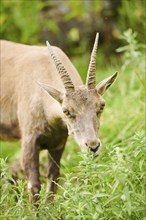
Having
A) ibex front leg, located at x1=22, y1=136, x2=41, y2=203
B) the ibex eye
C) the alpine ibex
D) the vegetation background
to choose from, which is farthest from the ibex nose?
ibex front leg, located at x1=22, y1=136, x2=41, y2=203

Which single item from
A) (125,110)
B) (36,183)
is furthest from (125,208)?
(125,110)

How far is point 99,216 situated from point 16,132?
241 cm

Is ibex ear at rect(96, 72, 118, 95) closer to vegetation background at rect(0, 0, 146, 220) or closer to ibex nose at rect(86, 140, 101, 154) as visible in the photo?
vegetation background at rect(0, 0, 146, 220)

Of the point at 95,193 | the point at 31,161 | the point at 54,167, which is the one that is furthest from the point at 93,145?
the point at 54,167

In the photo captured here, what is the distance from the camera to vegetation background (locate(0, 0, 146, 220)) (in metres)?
5.02

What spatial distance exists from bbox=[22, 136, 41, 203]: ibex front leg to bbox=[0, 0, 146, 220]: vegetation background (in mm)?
198

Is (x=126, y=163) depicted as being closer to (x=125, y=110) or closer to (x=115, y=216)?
(x=115, y=216)

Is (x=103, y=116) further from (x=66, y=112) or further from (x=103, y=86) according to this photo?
(x=66, y=112)

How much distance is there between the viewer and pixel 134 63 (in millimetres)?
8031

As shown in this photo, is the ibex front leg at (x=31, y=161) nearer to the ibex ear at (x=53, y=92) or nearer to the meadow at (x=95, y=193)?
the ibex ear at (x=53, y=92)

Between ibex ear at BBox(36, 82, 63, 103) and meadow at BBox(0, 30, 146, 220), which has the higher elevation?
ibex ear at BBox(36, 82, 63, 103)

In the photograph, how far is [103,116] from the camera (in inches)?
380

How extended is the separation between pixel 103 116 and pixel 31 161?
122 inches

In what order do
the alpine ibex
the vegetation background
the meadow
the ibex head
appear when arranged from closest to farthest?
the meadow, the vegetation background, the ibex head, the alpine ibex
